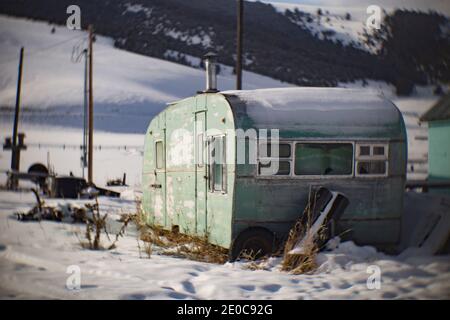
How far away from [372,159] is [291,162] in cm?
133

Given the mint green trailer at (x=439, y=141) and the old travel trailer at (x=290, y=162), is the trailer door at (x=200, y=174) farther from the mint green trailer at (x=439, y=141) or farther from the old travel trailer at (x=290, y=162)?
the mint green trailer at (x=439, y=141)

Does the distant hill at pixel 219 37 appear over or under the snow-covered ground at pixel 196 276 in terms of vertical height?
over

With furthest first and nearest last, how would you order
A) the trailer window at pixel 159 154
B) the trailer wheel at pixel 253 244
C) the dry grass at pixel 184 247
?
the trailer window at pixel 159 154 → the dry grass at pixel 184 247 → the trailer wheel at pixel 253 244

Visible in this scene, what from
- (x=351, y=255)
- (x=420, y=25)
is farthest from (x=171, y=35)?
(x=351, y=255)

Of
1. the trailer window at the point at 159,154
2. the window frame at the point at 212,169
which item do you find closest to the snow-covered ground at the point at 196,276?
the window frame at the point at 212,169

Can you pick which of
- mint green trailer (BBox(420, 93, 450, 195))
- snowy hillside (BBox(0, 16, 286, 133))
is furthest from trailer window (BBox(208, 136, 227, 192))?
snowy hillside (BBox(0, 16, 286, 133))

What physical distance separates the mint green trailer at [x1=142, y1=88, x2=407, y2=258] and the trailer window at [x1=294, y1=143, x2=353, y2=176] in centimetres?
1

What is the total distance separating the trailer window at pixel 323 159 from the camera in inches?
324

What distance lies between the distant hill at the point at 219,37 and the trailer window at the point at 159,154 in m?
37.8

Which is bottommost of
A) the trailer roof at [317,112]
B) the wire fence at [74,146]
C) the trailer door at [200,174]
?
the trailer door at [200,174]

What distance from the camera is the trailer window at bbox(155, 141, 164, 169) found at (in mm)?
10883

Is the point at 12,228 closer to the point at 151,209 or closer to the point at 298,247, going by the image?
the point at 151,209

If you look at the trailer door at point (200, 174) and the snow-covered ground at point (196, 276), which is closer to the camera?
the snow-covered ground at point (196, 276)

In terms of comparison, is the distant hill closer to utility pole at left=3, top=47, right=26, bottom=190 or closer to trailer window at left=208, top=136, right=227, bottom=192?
utility pole at left=3, top=47, right=26, bottom=190
